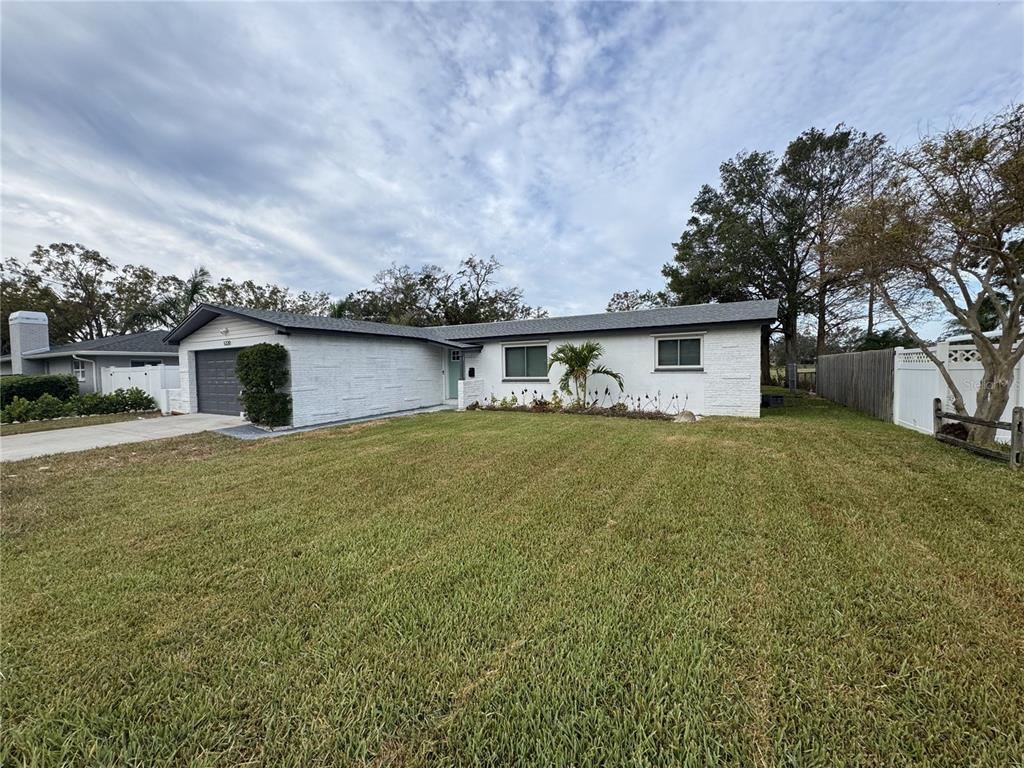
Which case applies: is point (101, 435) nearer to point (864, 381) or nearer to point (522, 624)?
point (522, 624)

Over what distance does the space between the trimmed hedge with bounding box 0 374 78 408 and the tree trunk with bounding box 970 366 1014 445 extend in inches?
991

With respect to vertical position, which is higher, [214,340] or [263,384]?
[214,340]

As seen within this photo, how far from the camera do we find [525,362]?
13.9 metres

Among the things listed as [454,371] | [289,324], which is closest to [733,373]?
[454,371]

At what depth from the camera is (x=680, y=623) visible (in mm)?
2252

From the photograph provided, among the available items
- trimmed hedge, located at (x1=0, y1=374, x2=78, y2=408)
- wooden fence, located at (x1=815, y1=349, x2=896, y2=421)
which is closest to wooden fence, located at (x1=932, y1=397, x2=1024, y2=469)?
wooden fence, located at (x1=815, y1=349, x2=896, y2=421)

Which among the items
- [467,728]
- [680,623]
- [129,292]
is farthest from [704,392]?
[129,292]

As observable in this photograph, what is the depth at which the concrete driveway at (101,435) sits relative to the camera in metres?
7.63

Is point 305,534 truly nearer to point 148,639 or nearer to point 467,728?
point 148,639

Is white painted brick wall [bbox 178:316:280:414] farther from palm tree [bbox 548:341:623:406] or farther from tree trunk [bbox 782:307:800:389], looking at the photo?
tree trunk [bbox 782:307:800:389]

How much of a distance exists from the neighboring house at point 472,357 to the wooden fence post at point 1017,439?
219 inches

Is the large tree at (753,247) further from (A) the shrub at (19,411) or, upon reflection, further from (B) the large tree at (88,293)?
(B) the large tree at (88,293)

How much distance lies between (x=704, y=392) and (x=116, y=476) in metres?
12.5

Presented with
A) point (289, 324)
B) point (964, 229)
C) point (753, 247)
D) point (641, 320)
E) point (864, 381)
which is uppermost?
point (753, 247)
